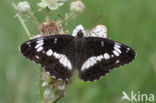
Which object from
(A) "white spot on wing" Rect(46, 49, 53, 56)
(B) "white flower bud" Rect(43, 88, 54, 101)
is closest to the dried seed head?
(A) "white spot on wing" Rect(46, 49, 53, 56)

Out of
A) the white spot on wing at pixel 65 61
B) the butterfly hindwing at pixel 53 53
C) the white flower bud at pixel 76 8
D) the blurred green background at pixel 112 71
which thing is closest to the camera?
the butterfly hindwing at pixel 53 53

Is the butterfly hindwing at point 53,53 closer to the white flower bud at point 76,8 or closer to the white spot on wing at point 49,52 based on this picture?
the white spot on wing at point 49,52

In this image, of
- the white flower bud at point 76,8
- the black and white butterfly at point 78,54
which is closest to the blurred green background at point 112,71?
the black and white butterfly at point 78,54

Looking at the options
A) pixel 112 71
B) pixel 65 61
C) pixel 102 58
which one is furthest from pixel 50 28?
pixel 112 71

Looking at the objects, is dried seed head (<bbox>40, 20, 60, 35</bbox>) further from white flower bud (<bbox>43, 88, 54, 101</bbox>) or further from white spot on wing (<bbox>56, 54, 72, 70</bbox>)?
white flower bud (<bbox>43, 88, 54, 101</bbox>)

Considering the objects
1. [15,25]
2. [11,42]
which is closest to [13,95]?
[11,42]

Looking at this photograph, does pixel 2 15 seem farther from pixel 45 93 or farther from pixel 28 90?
pixel 45 93
